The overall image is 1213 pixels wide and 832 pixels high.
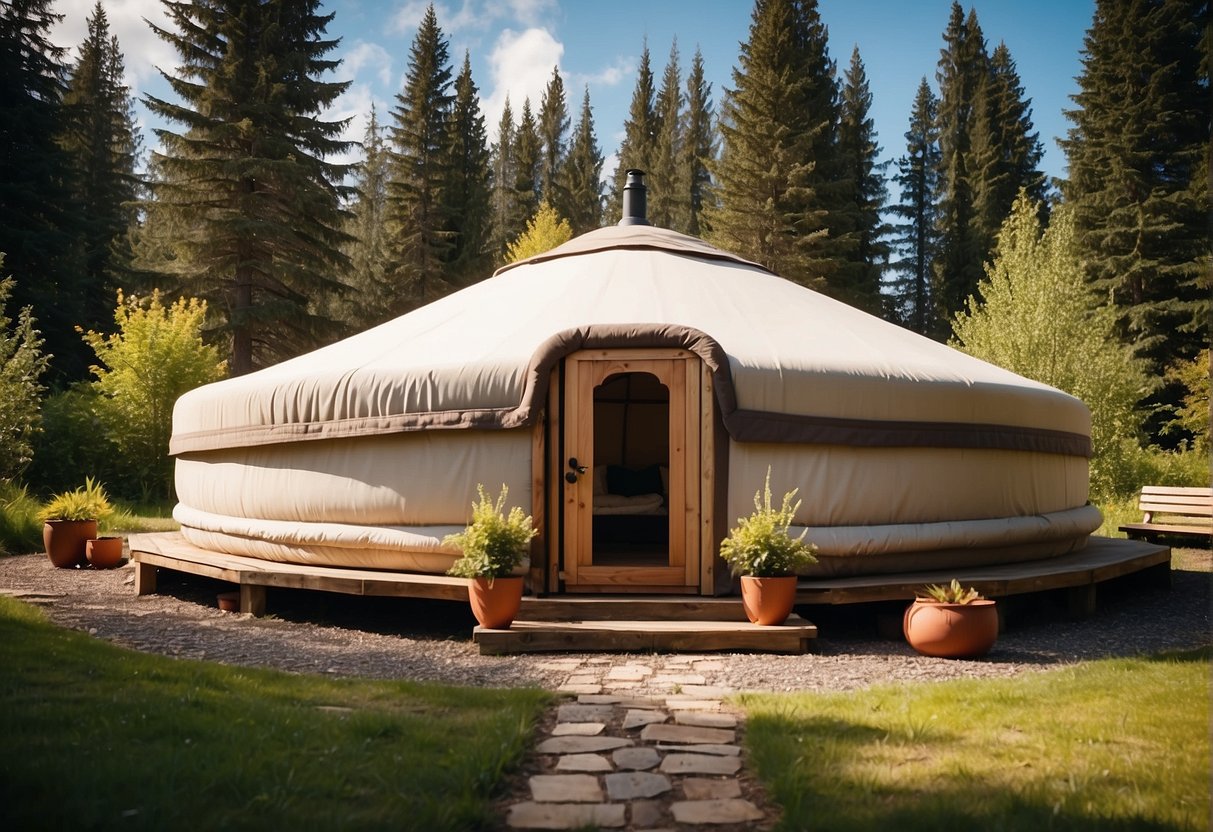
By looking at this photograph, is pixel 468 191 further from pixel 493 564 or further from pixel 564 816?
pixel 564 816

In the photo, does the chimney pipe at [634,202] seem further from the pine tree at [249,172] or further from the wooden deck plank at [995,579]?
the pine tree at [249,172]

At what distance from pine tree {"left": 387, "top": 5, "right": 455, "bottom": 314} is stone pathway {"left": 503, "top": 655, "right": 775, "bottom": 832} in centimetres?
1733

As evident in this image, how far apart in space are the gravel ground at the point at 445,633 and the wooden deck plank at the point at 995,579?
0.71 ft

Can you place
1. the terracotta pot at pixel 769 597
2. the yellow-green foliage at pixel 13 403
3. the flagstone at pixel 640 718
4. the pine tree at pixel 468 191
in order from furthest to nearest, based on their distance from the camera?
the pine tree at pixel 468 191
the yellow-green foliage at pixel 13 403
the terracotta pot at pixel 769 597
the flagstone at pixel 640 718

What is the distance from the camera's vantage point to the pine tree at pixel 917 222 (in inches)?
995

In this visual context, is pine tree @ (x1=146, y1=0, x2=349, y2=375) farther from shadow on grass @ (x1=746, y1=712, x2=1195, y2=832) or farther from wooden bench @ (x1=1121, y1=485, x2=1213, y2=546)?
shadow on grass @ (x1=746, y1=712, x2=1195, y2=832)

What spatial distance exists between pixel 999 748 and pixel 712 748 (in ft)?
2.65

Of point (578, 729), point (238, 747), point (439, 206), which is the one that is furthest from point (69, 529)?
point (439, 206)

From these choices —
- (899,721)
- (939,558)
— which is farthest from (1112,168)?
(899,721)

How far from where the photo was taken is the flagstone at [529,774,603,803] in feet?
7.20

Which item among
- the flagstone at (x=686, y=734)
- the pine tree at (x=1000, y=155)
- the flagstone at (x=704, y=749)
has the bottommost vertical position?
the flagstone at (x=704, y=749)

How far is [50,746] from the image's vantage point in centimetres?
229

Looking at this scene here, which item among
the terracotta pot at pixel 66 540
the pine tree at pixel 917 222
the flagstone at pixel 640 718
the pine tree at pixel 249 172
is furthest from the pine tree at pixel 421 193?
the flagstone at pixel 640 718

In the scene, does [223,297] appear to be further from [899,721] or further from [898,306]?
[898,306]
